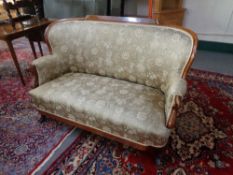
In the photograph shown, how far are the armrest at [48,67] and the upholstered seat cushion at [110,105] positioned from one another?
0.06 meters

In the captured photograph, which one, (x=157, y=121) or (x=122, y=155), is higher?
(x=157, y=121)

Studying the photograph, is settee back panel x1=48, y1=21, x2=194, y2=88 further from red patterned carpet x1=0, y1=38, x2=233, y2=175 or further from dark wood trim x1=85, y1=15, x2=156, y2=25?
red patterned carpet x1=0, y1=38, x2=233, y2=175

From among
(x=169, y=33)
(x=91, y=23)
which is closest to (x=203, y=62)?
(x=169, y=33)

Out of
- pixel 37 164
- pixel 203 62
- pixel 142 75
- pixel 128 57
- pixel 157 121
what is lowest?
pixel 37 164

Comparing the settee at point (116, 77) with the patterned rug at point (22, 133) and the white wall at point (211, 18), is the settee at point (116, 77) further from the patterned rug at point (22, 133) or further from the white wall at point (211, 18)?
the white wall at point (211, 18)

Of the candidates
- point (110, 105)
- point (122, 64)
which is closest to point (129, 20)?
point (122, 64)

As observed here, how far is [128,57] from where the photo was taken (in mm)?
1423

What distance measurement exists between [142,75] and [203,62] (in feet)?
5.73

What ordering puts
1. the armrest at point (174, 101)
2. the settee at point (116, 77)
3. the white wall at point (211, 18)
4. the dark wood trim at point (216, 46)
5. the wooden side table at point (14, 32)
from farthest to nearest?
the dark wood trim at point (216, 46) → the white wall at point (211, 18) → the wooden side table at point (14, 32) → the settee at point (116, 77) → the armrest at point (174, 101)

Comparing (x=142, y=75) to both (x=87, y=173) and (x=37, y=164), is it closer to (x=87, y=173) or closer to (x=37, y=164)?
(x=87, y=173)

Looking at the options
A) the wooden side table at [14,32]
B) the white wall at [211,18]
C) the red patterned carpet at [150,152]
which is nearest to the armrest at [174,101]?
the red patterned carpet at [150,152]

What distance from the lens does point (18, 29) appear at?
205cm

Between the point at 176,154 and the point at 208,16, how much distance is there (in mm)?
2567

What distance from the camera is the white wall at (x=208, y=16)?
279 centimetres
